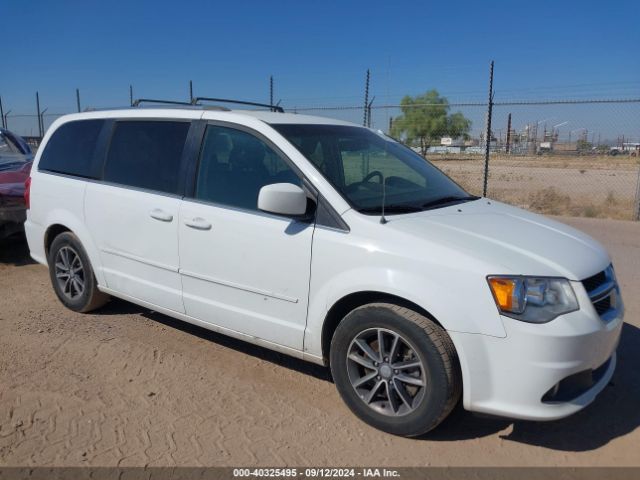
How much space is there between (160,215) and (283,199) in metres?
1.22

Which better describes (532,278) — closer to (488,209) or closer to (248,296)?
(488,209)

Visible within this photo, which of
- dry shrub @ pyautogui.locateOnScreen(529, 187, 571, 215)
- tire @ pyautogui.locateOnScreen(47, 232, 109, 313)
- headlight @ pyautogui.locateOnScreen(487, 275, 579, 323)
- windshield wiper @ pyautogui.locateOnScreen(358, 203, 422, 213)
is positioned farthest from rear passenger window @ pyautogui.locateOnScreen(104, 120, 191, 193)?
dry shrub @ pyautogui.locateOnScreen(529, 187, 571, 215)

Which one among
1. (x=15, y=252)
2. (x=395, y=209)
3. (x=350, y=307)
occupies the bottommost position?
(x=15, y=252)

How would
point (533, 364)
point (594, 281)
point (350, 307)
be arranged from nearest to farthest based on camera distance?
point (533, 364), point (594, 281), point (350, 307)

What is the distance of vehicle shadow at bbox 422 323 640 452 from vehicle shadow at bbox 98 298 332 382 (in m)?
0.95

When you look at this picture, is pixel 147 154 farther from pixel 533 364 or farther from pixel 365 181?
pixel 533 364

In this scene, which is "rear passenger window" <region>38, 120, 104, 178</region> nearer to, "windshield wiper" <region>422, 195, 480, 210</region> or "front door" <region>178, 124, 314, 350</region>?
"front door" <region>178, 124, 314, 350</region>

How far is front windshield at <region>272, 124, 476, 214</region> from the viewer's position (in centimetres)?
351

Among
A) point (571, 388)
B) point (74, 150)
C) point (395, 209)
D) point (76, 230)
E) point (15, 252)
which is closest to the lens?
point (571, 388)

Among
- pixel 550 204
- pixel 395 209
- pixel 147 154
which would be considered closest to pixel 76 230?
pixel 147 154

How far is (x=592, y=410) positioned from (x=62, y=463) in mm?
3080

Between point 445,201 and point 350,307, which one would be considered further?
point 445,201

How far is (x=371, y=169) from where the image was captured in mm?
4055

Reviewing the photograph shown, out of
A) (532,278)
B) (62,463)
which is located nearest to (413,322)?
(532,278)
